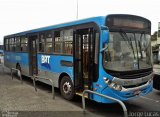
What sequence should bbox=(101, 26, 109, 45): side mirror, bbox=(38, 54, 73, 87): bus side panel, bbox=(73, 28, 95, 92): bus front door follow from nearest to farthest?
bbox=(101, 26, 109, 45): side mirror
bbox=(73, 28, 95, 92): bus front door
bbox=(38, 54, 73, 87): bus side panel

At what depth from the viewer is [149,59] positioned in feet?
25.4

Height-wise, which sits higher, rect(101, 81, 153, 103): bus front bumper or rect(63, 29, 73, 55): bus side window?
rect(63, 29, 73, 55): bus side window

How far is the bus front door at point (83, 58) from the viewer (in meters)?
7.41

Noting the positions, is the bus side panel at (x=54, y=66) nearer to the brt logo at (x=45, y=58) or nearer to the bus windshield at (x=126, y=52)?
the brt logo at (x=45, y=58)

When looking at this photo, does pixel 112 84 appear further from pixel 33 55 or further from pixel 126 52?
pixel 33 55

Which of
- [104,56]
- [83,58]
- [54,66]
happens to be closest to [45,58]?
[54,66]

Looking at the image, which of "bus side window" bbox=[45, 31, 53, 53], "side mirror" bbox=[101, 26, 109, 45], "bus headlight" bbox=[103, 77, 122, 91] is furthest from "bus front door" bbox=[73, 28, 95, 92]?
"bus side window" bbox=[45, 31, 53, 53]

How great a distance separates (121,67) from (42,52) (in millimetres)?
5070

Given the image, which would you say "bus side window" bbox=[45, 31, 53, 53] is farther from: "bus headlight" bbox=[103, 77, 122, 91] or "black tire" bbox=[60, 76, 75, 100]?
"bus headlight" bbox=[103, 77, 122, 91]

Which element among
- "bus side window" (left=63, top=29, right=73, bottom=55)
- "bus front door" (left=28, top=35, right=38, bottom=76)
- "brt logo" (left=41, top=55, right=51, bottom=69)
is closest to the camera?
"bus side window" (left=63, top=29, right=73, bottom=55)

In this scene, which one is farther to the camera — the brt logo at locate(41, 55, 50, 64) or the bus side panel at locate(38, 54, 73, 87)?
the brt logo at locate(41, 55, 50, 64)

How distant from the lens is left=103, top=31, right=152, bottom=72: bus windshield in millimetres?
6820

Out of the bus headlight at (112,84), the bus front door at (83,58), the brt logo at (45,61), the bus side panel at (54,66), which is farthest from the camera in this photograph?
the brt logo at (45,61)

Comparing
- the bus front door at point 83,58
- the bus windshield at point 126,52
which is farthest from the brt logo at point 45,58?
the bus windshield at point 126,52
